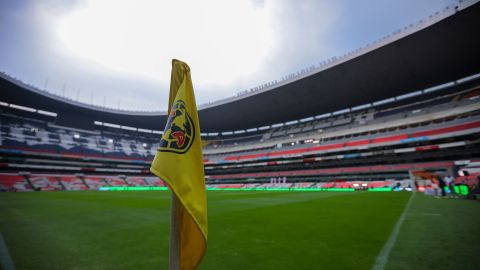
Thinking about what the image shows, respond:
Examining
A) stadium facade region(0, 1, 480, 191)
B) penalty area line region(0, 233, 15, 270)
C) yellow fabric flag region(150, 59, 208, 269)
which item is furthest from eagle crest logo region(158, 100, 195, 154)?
stadium facade region(0, 1, 480, 191)

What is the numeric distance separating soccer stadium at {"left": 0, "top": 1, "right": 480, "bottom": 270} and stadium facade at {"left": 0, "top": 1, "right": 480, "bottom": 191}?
258mm

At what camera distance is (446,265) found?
2889 mm

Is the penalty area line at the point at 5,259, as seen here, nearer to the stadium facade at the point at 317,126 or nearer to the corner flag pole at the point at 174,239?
the corner flag pole at the point at 174,239

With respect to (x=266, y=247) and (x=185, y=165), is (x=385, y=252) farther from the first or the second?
(x=185, y=165)

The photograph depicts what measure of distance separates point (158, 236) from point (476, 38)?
1446 inches

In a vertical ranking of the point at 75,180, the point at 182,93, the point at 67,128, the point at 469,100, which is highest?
the point at 67,128

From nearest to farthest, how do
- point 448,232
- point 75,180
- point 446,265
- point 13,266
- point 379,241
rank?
1. point 446,265
2. point 13,266
3. point 379,241
4. point 448,232
5. point 75,180

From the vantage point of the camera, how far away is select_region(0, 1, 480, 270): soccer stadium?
12.7 feet

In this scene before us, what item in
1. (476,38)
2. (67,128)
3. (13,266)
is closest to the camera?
(13,266)

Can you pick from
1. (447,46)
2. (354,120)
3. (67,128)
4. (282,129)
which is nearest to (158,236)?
(447,46)

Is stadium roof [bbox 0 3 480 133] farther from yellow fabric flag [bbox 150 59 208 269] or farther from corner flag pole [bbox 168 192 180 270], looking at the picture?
corner flag pole [bbox 168 192 180 270]

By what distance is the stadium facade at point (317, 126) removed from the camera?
29.0 metres

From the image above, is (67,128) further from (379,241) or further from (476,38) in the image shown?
(476,38)

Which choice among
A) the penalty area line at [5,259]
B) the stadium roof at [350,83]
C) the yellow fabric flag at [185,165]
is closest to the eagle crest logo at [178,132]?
the yellow fabric flag at [185,165]
